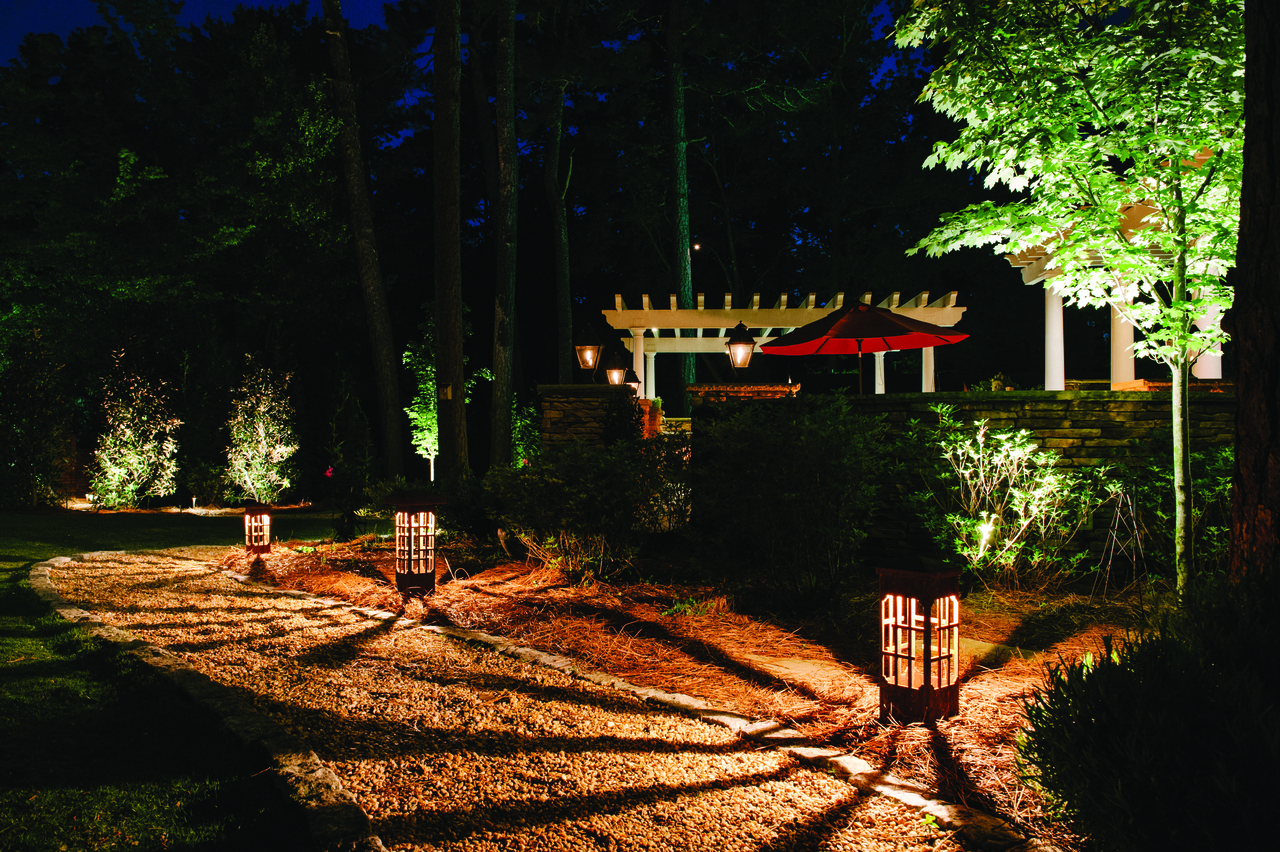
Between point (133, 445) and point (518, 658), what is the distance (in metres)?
12.0

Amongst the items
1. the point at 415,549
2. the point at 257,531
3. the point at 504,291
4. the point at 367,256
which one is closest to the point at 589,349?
the point at 504,291

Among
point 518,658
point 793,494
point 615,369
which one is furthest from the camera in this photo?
point 615,369

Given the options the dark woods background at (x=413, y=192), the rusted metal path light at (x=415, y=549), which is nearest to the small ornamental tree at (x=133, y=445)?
the dark woods background at (x=413, y=192)

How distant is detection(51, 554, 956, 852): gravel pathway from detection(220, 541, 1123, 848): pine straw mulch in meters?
0.31

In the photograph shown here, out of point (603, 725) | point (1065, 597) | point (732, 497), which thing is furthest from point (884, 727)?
point (1065, 597)

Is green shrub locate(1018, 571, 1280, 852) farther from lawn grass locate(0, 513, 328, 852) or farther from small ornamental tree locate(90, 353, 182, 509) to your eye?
small ornamental tree locate(90, 353, 182, 509)

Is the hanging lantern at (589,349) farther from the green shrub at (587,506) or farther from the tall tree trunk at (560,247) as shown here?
the tall tree trunk at (560,247)

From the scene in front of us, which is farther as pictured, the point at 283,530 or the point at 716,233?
the point at 716,233

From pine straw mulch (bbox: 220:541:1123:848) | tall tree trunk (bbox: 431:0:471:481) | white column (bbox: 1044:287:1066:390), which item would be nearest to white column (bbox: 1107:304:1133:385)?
white column (bbox: 1044:287:1066:390)

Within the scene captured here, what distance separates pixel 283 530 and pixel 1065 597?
9.37m

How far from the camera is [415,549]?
5.23m

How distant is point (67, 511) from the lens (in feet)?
38.5

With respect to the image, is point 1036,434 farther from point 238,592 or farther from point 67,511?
point 67,511

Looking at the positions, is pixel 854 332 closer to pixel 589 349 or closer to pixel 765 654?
pixel 765 654
